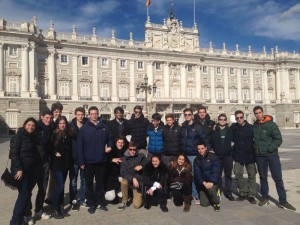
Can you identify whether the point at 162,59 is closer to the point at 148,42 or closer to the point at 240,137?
the point at 148,42

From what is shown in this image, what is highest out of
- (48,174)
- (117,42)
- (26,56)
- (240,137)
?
(117,42)

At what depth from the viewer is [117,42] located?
42.8 meters

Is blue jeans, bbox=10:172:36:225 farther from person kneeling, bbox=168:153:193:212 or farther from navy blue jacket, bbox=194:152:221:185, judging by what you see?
navy blue jacket, bbox=194:152:221:185

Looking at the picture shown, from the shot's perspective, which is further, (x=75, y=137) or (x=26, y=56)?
(x=26, y=56)

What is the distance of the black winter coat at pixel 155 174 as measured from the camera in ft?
21.7

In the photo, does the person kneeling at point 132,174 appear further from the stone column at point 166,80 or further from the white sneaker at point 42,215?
the stone column at point 166,80

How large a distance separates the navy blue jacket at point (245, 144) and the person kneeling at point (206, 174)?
0.69 metres

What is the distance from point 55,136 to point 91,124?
32.4 inches

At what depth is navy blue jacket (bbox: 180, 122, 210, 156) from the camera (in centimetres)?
707

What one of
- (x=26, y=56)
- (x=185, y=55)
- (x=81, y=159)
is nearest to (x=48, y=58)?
(x=26, y=56)

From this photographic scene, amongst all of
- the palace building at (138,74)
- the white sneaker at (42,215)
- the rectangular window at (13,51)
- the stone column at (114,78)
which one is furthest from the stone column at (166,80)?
the white sneaker at (42,215)

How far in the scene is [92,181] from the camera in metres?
6.31

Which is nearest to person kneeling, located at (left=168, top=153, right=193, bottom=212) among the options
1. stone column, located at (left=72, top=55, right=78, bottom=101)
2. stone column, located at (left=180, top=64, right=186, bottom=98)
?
stone column, located at (left=72, top=55, right=78, bottom=101)

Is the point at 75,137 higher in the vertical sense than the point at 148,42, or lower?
lower
